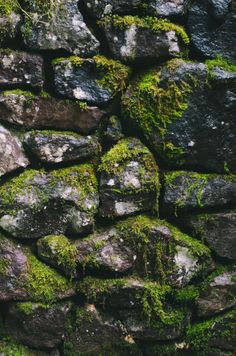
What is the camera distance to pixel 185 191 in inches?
93.9

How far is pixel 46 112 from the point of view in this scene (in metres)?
2.34

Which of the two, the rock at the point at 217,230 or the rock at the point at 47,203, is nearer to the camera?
the rock at the point at 47,203

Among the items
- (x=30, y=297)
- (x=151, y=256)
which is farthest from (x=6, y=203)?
(x=151, y=256)

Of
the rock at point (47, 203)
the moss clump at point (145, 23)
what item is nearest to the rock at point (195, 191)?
the rock at point (47, 203)

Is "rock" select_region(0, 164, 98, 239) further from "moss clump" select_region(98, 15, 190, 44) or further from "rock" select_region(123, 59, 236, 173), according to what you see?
"moss clump" select_region(98, 15, 190, 44)

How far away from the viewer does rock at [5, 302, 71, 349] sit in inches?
89.0

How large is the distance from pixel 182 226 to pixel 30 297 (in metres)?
0.94

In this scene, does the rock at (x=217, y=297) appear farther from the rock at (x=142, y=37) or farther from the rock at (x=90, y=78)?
the rock at (x=142, y=37)

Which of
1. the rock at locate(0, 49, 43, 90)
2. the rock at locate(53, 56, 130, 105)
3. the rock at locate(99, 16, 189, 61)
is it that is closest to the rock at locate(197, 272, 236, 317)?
the rock at locate(53, 56, 130, 105)

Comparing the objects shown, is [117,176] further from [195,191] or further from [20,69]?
[20,69]

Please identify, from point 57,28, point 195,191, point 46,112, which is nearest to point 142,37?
point 57,28

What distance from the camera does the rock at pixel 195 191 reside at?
2.38m

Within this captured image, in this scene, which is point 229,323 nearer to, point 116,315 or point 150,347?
point 150,347

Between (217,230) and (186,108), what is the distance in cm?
72
